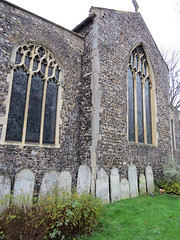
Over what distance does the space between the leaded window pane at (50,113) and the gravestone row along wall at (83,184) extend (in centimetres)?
148

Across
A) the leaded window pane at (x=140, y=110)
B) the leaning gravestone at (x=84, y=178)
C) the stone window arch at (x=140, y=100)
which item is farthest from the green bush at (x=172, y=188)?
the leaning gravestone at (x=84, y=178)

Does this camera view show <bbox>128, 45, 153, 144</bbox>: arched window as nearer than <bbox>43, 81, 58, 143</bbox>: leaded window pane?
No

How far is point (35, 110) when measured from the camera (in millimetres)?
5633

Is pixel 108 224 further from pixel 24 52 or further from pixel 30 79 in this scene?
pixel 24 52

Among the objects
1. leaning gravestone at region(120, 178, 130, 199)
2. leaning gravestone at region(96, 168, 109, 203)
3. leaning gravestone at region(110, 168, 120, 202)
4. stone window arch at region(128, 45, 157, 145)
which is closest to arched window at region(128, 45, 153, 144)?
stone window arch at region(128, 45, 157, 145)

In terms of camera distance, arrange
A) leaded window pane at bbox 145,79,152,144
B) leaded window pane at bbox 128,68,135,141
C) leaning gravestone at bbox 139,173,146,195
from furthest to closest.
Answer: leaded window pane at bbox 145,79,152,144 < leaded window pane at bbox 128,68,135,141 < leaning gravestone at bbox 139,173,146,195

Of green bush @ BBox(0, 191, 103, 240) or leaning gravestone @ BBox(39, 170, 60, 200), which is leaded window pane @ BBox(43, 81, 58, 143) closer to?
leaning gravestone @ BBox(39, 170, 60, 200)

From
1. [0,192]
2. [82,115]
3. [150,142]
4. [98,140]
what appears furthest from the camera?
[150,142]

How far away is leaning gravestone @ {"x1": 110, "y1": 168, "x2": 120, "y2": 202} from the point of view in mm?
5579

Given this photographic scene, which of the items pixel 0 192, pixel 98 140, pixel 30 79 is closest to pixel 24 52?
pixel 30 79

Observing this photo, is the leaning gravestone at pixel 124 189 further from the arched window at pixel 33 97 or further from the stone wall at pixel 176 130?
the stone wall at pixel 176 130

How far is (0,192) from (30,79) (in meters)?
3.47

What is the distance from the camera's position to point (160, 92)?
32.7 ft

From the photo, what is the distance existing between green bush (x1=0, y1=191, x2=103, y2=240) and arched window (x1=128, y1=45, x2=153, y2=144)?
185 inches
